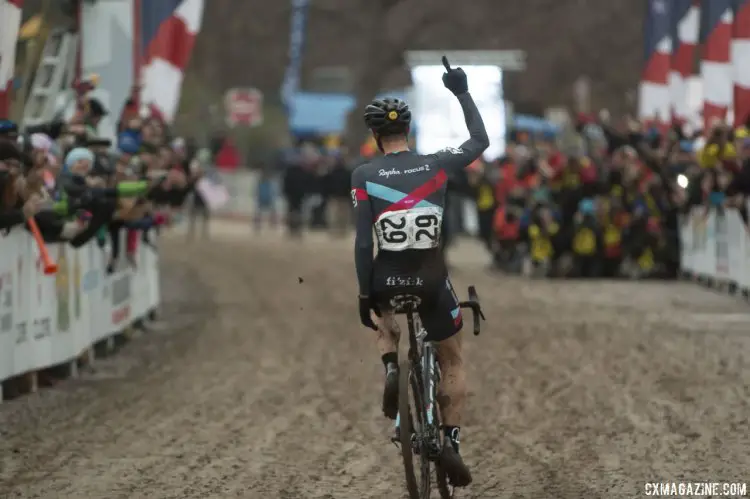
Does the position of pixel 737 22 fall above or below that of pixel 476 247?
above

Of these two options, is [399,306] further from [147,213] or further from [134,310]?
[134,310]

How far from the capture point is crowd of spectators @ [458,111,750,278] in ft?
79.2

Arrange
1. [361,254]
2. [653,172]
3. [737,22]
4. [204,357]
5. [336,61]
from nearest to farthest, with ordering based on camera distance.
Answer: [361,254], [204,357], [737,22], [653,172], [336,61]

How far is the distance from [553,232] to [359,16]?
2522cm

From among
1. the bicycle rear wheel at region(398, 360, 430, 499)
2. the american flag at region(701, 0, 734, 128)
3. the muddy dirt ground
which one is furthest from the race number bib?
the american flag at region(701, 0, 734, 128)

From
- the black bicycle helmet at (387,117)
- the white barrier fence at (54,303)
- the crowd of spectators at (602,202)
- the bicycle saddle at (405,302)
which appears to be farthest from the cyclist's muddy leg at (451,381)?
the crowd of spectators at (602,202)

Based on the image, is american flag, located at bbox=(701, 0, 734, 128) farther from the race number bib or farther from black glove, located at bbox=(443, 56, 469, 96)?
the race number bib

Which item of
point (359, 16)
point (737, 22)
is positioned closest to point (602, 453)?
point (737, 22)

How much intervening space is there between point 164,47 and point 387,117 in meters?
14.1

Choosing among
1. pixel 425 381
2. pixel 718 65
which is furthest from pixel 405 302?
pixel 718 65

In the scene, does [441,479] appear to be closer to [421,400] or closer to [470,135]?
[421,400]

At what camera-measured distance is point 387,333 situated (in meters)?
8.64

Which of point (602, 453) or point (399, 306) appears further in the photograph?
point (602, 453)

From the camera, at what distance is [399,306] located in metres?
8.42
